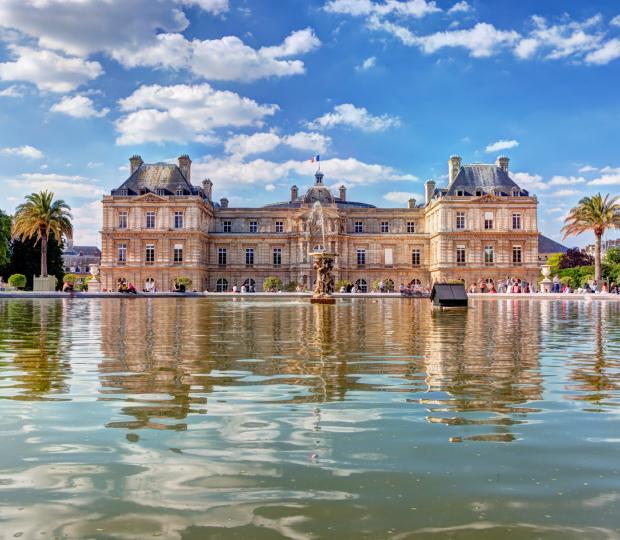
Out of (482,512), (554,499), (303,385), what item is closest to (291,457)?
(482,512)

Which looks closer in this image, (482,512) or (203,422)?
(482,512)

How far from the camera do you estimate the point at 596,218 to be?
5741 cm

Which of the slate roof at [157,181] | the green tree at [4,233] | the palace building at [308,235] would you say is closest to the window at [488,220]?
the palace building at [308,235]

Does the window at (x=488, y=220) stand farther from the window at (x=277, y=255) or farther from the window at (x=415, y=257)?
the window at (x=277, y=255)

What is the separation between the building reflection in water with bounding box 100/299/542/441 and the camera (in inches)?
246

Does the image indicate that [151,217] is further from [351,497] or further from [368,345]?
[351,497]

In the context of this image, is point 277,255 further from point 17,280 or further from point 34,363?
point 34,363

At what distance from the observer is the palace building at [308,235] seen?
6962 centimetres

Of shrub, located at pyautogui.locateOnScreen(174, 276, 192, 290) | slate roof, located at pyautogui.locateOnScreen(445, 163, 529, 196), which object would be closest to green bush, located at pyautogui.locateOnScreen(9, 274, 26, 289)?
shrub, located at pyautogui.locateOnScreen(174, 276, 192, 290)

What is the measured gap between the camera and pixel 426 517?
3604mm

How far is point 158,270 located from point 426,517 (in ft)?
224

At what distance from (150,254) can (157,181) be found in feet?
27.8

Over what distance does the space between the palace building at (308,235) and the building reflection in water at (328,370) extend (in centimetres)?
5394

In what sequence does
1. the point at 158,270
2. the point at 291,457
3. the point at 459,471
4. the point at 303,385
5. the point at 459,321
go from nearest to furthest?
the point at 459,471 < the point at 291,457 < the point at 303,385 < the point at 459,321 < the point at 158,270
